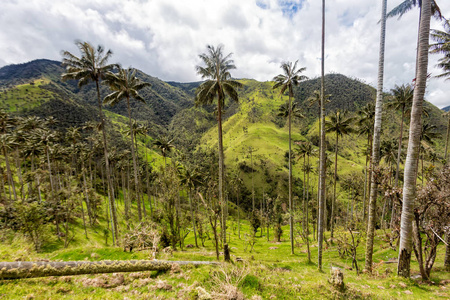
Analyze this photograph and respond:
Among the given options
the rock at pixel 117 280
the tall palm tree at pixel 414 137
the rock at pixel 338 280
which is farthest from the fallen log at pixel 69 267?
the tall palm tree at pixel 414 137

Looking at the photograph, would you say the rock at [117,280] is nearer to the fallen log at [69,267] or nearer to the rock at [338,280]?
the fallen log at [69,267]

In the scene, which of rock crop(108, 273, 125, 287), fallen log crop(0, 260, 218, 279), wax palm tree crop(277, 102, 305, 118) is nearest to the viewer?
fallen log crop(0, 260, 218, 279)

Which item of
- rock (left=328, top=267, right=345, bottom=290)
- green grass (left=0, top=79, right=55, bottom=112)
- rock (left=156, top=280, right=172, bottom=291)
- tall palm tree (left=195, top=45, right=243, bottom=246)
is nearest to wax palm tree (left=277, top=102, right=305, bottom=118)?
tall palm tree (left=195, top=45, right=243, bottom=246)

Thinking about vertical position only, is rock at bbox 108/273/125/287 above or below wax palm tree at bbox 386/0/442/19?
below

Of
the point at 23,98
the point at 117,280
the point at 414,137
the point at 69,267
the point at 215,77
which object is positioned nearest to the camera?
the point at 69,267

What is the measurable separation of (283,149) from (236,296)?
505 feet

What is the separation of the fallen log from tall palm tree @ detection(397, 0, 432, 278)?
13956mm

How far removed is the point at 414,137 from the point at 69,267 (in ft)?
60.8

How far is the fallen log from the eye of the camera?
6.92 metres

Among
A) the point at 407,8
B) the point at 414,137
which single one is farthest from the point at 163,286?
the point at 407,8

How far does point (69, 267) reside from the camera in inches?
310

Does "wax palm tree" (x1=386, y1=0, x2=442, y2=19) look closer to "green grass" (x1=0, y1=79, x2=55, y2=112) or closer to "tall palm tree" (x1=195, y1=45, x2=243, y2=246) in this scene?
"tall palm tree" (x1=195, y1=45, x2=243, y2=246)

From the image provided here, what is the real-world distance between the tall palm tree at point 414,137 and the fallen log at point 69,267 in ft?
45.8

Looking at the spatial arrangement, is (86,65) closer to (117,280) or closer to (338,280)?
(117,280)
